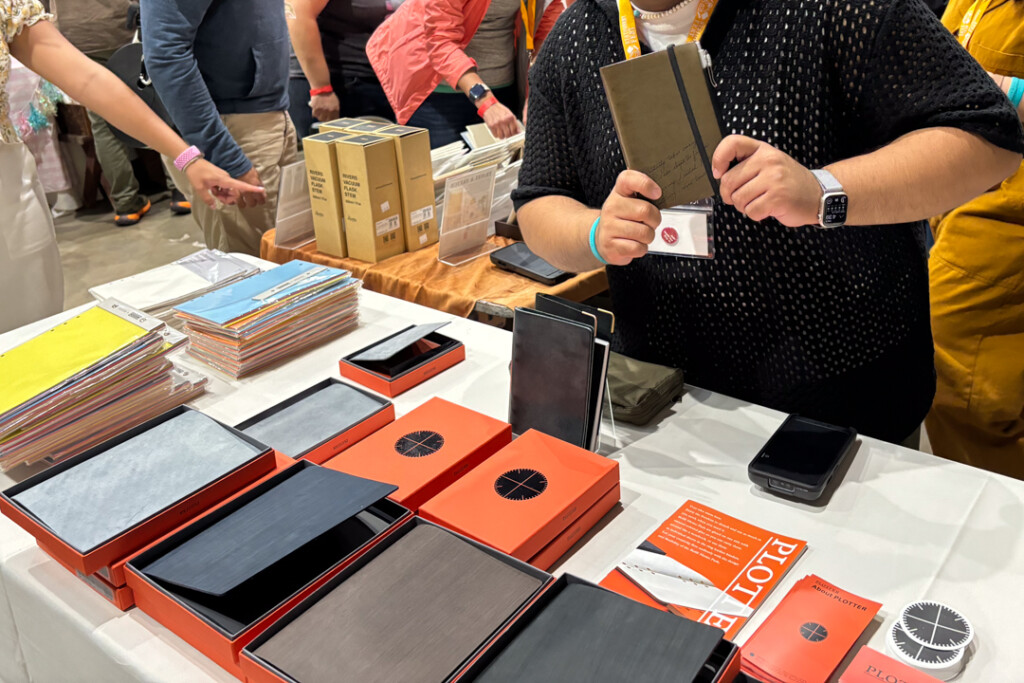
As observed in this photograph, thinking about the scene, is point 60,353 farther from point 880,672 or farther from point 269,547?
point 880,672

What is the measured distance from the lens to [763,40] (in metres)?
1.20

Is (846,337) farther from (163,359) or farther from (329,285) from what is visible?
(163,359)

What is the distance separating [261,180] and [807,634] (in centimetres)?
259

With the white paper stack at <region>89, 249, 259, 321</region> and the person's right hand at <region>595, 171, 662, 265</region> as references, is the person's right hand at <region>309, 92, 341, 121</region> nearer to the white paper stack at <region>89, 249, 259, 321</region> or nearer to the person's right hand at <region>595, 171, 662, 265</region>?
the white paper stack at <region>89, 249, 259, 321</region>

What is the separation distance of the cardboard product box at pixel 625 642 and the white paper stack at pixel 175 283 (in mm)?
1301

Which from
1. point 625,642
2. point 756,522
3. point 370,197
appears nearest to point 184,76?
point 370,197

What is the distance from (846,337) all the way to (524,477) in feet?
1.98

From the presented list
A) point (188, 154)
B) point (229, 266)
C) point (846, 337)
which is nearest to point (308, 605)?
point (846, 337)

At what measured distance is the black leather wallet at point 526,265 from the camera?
210 centimetres

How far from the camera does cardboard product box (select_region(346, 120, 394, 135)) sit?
2229mm

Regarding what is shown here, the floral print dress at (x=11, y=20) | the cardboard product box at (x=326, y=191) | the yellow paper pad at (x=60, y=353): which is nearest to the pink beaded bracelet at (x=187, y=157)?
the cardboard product box at (x=326, y=191)

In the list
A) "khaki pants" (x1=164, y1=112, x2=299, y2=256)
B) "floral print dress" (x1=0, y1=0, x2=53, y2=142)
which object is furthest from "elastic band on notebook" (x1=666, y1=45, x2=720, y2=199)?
"khaki pants" (x1=164, y1=112, x2=299, y2=256)

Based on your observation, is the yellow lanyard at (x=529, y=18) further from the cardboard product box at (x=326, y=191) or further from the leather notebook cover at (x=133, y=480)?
the leather notebook cover at (x=133, y=480)

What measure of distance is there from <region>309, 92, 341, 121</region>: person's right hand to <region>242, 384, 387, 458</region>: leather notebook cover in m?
2.70
